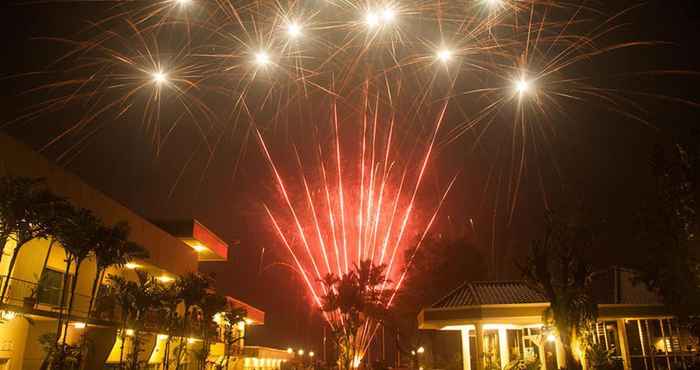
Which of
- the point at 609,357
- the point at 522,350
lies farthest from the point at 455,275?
the point at 609,357

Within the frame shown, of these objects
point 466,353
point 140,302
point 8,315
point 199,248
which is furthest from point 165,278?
point 466,353

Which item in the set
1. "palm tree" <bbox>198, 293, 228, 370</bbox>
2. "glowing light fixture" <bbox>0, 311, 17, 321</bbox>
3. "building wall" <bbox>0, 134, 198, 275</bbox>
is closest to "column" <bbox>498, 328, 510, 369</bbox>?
"palm tree" <bbox>198, 293, 228, 370</bbox>

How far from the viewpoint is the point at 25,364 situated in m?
18.3

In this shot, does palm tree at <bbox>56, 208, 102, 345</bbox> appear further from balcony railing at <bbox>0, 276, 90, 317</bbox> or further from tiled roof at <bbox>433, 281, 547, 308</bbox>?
tiled roof at <bbox>433, 281, 547, 308</bbox>

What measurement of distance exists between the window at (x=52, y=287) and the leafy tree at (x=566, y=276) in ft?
57.2

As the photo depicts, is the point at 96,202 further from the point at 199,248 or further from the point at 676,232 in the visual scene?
the point at 676,232

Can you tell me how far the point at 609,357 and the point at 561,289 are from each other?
3.81 m

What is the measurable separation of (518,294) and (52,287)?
19662mm

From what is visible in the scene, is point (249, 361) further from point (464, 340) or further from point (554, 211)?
point (554, 211)

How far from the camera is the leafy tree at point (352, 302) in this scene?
38.1 meters

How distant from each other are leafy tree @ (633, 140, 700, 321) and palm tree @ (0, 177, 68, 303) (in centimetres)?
1958

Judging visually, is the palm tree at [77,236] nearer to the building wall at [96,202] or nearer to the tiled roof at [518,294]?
the building wall at [96,202]

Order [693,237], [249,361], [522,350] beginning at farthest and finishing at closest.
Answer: [249,361] < [522,350] < [693,237]

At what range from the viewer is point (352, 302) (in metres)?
38.2
